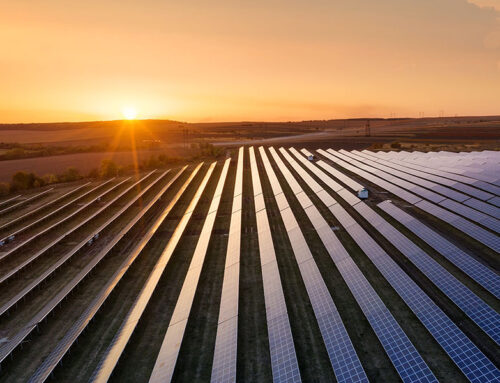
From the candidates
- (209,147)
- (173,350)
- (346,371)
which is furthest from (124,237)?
(209,147)

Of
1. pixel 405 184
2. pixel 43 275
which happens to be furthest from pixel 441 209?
pixel 43 275

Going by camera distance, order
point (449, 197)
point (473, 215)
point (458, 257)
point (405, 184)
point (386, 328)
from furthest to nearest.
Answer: point (405, 184), point (449, 197), point (473, 215), point (458, 257), point (386, 328)

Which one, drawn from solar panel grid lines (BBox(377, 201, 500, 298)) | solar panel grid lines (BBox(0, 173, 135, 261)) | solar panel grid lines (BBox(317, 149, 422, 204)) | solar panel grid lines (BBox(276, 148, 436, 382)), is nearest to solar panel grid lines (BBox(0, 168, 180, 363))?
solar panel grid lines (BBox(0, 173, 135, 261))

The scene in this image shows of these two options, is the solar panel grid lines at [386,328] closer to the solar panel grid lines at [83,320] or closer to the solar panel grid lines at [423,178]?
the solar panel grid lines at [83,320]

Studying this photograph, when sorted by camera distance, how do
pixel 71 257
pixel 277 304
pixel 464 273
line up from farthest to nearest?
1. pixel 71 257
2. pixel 464 273
3. pixel 277 304

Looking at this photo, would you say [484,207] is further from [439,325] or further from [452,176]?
[439,325]

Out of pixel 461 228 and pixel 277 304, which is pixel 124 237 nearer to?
pixel 277 304
